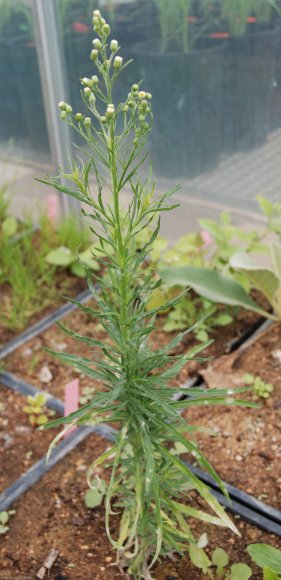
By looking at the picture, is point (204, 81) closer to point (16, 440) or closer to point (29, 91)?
point (29, 91)

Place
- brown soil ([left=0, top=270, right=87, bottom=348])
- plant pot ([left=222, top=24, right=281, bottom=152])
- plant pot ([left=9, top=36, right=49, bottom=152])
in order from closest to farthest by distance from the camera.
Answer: plant pot ([left=222, top=24, right=281, bottom=152]) → brown soil ([left=0, top=270, right=87, bottom=348]) → plant pot ([left=9, top=36, right=49, bottom=152])

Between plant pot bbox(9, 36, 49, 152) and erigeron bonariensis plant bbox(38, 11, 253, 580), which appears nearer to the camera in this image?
erigeron bonariensis plant bbox(38, 11, 253, 580)

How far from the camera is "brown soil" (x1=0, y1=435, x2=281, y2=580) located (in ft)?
3.70

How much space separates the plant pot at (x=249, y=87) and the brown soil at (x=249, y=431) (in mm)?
630

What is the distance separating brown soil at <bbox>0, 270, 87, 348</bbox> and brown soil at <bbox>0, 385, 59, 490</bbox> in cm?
29

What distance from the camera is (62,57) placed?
2.02 m

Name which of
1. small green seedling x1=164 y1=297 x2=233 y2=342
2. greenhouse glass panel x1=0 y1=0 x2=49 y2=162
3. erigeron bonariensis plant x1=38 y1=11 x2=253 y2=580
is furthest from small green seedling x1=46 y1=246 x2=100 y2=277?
erigeron bonariensis plant x1=38 y1=11 x2=253 y2=580

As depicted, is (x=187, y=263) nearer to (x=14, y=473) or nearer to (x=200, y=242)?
(x=200, y=242)

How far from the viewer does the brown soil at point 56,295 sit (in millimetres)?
1892

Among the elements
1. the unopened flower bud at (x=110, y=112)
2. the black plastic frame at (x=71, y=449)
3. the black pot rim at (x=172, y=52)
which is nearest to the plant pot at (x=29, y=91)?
the black pot rim at (x=172, y=52)

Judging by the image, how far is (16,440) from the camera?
4.89 feet

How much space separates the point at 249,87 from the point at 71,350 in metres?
0.94

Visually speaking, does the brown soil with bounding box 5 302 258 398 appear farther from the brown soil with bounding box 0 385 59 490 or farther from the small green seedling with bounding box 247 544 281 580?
the small green seedling with bounding box 247 544 281 580

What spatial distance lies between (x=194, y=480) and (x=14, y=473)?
2.21 feet
